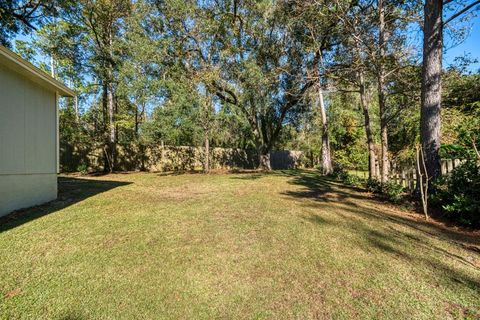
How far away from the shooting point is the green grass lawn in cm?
220

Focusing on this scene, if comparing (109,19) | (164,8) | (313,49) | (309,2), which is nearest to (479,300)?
(309,2)

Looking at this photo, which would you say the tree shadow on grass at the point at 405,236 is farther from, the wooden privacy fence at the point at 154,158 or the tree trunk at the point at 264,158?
the wooden privacy fence at the point at 154,158

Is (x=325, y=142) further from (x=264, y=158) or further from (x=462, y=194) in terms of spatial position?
(x=462, y=194)

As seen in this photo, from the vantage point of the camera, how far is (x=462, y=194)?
4.57m

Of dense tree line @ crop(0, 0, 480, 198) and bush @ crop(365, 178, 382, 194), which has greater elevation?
dense tree line @ crop(0, 0, 480, 198)

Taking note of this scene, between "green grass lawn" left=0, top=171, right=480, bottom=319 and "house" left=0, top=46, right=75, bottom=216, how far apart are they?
2.21ft

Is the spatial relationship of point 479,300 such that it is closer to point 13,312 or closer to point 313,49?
point 13,312

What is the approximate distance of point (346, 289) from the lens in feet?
8.03

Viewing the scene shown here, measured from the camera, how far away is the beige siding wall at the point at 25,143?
4.71 metres

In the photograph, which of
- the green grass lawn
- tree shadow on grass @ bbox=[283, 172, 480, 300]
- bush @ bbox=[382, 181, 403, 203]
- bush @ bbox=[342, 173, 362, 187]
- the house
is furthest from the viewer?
bush @ bbox=[342, 173, 362, 187]

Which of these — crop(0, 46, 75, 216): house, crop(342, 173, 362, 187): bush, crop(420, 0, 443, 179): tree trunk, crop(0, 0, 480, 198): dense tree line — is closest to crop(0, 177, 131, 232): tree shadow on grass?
crop(0, 46, 75, 216): house

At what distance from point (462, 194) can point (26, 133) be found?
28.2ft

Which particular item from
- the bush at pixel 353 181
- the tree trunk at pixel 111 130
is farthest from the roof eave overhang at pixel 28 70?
the bush at pixel 353 181

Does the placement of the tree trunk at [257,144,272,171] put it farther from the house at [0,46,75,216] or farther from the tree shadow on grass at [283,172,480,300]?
the house at [0,46,75,216]
